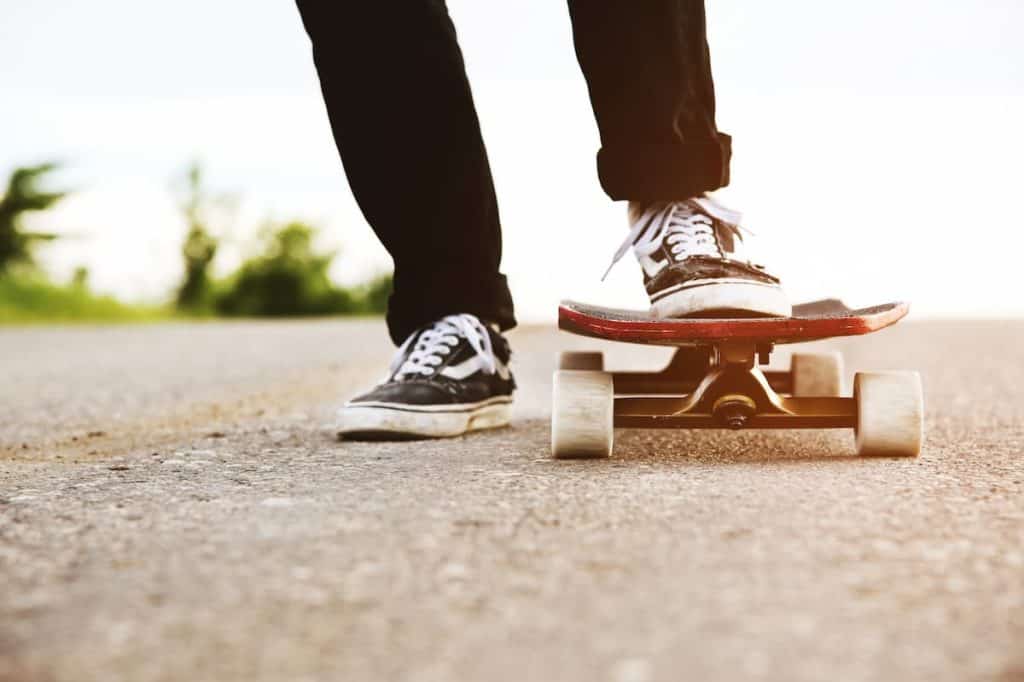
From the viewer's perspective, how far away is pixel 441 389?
2021 millimetres

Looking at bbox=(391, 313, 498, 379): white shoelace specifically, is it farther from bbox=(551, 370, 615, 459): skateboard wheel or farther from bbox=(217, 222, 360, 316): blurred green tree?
bbox=(217, 222, 360, 316): blurred green tree

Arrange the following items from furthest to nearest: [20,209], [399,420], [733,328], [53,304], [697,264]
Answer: [20,209], [53,304], [399,420], [697,264], [733,328]

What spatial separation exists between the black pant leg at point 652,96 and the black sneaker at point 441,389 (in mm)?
470

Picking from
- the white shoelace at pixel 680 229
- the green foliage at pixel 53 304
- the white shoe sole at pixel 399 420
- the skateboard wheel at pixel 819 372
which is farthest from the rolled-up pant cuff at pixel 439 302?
the green foliage at pixel 53 304

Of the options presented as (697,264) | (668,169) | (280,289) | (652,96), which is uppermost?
(280,289)

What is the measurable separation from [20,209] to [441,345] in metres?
12.7

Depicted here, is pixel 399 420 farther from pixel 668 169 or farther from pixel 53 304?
pixel 53 304

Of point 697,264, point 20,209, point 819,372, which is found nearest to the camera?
point 697,264

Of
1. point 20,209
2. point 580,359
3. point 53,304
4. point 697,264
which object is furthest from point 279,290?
point 697,264

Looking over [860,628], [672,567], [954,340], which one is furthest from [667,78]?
[954,340]

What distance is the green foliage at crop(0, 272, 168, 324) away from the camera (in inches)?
391

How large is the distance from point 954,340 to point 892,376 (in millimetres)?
4288

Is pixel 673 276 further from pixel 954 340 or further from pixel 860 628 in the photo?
pixel 954 340

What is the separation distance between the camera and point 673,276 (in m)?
1.72
